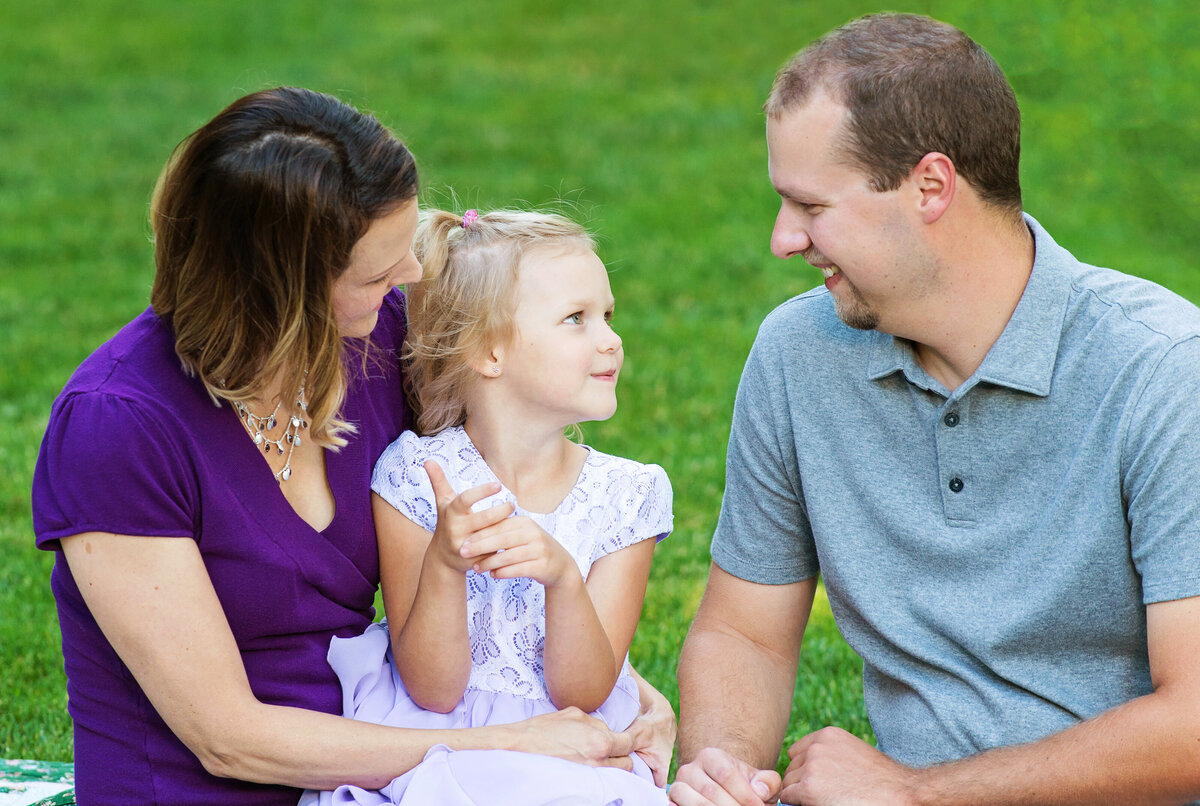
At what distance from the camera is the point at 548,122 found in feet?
36.5

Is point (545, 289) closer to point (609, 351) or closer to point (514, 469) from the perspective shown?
point (609, 351)

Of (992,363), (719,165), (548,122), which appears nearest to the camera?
(992,363)

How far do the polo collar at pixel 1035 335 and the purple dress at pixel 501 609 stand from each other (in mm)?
681

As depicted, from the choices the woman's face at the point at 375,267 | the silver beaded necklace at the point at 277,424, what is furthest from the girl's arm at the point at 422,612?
the woman's face at the point at 375,267

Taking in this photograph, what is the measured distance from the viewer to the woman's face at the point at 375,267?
2561mm

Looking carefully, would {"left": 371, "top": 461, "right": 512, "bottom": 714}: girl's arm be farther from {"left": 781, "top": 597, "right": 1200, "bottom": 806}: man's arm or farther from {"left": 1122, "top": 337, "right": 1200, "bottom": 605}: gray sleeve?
{"left": 1122, "top": 337, "right": 1200, "bottom": 605}: gray sleeve

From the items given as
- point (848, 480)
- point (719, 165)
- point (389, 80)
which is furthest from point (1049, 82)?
point (848, 480)

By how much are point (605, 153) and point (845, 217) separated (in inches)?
309

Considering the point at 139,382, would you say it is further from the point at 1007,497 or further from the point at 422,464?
the point at 1007,497

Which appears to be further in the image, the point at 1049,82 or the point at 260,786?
the point at 1049,82

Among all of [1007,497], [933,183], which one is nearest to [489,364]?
[933,183]

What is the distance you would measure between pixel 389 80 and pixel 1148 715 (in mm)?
10599

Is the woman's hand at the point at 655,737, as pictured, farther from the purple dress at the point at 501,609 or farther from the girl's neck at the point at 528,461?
the girl's neck at the point at 528,461

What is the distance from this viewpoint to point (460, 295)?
2936 millimetres
